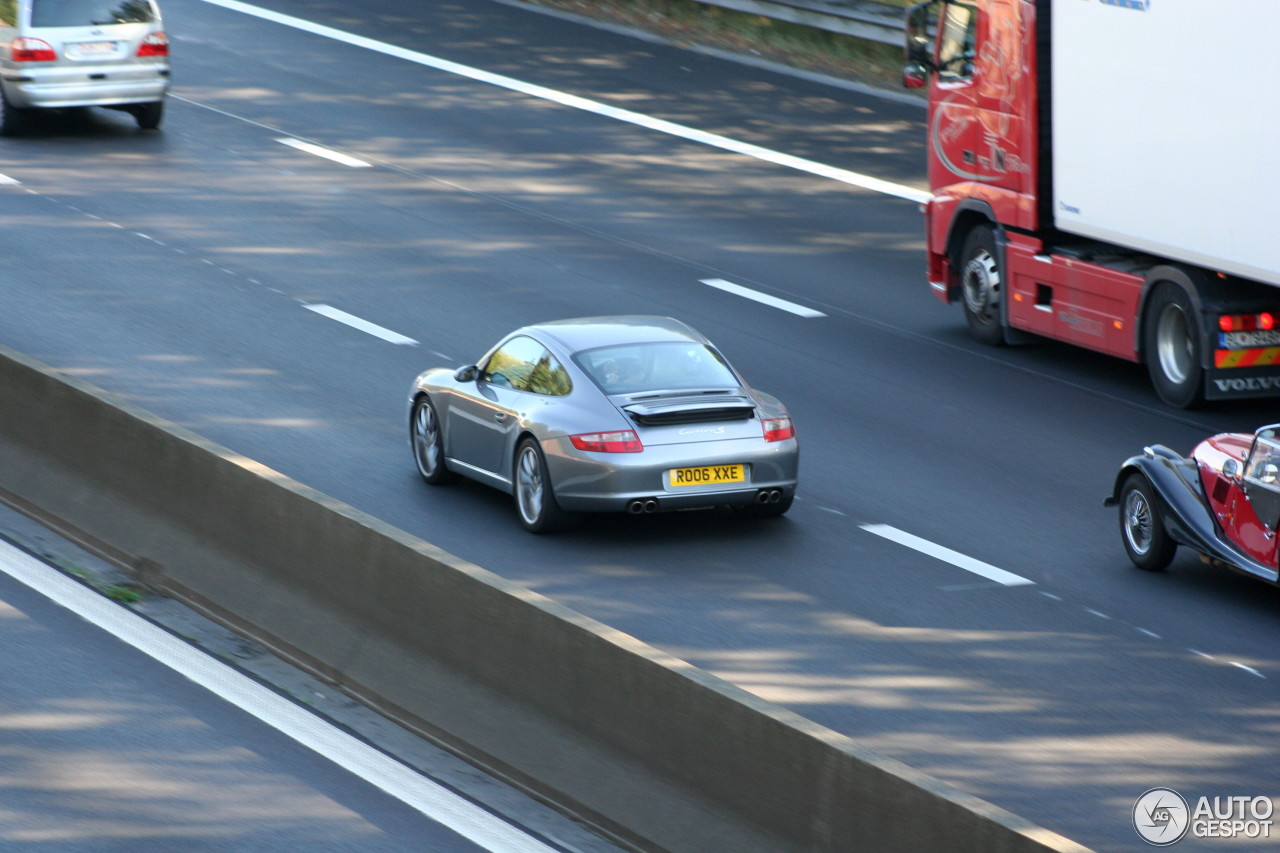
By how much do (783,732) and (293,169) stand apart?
1832cm

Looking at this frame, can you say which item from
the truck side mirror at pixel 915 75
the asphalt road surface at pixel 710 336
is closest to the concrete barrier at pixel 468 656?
the asphalt road surface at pixel 710 336

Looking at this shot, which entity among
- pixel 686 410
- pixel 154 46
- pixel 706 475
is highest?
pixel 154 46

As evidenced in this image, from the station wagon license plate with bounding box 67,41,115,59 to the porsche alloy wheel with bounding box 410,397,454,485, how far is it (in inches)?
507

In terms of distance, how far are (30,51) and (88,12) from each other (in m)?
1.06

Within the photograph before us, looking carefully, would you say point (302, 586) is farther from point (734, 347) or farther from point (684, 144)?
point (684, 144)

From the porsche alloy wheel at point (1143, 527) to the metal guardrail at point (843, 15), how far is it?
60.2 feet

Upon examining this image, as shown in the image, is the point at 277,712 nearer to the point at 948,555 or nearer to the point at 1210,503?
the point at 948,555

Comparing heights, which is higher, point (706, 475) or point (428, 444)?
point (706, 475)

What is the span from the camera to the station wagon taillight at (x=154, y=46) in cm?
2494

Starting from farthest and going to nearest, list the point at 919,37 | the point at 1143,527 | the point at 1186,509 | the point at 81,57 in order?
the point at 81,57
the point at 919,37
the point at 1143,527
the point at 1186,509

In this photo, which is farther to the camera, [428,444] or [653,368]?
[428,444]

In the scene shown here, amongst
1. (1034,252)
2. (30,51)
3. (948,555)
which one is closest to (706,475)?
(948,555)

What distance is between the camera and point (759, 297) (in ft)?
63.6

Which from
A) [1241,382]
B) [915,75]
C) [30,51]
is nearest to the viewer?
[1241,382]
